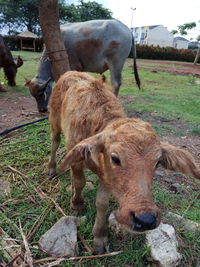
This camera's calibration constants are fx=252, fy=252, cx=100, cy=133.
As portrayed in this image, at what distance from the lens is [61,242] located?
239 centimetres

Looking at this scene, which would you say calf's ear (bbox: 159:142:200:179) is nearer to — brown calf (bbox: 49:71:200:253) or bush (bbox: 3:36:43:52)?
brown calf (bbox: 49:71:200:253)

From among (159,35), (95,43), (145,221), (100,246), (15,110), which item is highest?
(159,35)

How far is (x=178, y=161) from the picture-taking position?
214cm

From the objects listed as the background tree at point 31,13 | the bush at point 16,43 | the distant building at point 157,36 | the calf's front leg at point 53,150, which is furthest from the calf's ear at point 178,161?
the distant building at point 157,36

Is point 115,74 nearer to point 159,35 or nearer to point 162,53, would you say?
point 162,53

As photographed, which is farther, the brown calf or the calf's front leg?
the calf's front leg

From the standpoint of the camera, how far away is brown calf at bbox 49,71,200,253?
1.80 m

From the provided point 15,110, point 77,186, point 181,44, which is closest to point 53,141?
point 77,186

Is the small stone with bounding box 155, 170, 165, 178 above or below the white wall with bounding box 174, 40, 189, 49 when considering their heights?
below

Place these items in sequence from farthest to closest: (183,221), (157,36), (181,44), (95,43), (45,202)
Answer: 1. (181,44)
2. (157,36)
3. (95,43)
4. (45,202)
5. (183,221)

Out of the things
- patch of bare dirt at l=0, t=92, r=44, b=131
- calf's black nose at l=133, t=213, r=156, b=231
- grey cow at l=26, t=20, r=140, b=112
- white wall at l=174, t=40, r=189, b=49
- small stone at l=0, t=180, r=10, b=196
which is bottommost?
small stone at l=0, t=180, r=10, b=196

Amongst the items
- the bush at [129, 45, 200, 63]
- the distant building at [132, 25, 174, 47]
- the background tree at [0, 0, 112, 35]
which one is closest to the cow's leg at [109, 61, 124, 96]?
the bush at [129, 45, 200, 63]

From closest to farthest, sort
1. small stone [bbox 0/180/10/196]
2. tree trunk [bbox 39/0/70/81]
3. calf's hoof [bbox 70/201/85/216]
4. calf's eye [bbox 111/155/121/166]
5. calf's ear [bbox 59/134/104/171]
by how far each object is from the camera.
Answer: calf's eye [bbox 111/155/121/166], calf's ear [bbox 59/134/104/171], calf's hoof [bbox 70/201/85/216], small stone [bbox 0/180/10/196], tree trunk [bbox 39/0/70/81]

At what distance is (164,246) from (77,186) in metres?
1.06
